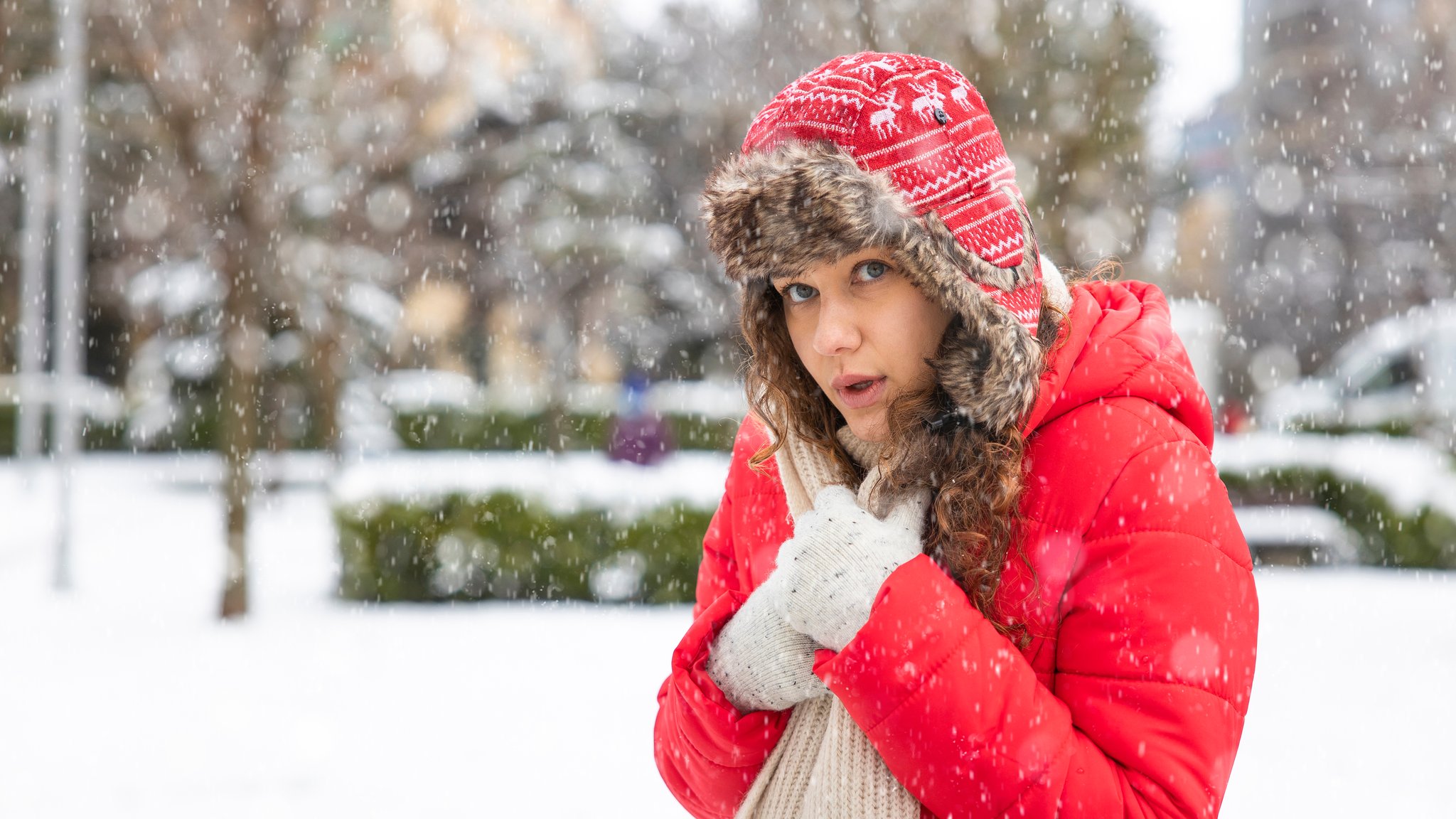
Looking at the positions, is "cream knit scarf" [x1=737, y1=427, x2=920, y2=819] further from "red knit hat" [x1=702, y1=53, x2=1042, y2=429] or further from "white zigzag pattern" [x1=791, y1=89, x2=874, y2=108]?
"white zigzag pattern" [x1=791, y1=89, x2=874, y2=108]

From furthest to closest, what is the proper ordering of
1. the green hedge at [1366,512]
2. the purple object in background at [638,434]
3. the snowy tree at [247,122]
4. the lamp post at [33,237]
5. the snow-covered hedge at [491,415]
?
the snow-covered hedge at [491,415] < the lamp post at [33,237] < the purple object in background at [638,434] < the green hedge at [1366,512] < the snowy tree at [247,122]

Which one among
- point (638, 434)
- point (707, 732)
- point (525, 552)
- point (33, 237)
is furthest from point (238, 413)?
point (33, 237)

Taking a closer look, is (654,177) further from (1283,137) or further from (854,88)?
(854,88)

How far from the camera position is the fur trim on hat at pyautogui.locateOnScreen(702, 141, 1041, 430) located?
1476 millimetres

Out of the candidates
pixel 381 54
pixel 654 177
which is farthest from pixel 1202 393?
pixel 654 177

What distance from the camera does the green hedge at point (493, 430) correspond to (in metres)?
19.8

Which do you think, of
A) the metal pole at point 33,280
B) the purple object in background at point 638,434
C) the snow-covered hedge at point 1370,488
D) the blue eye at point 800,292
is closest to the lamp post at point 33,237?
the metal pole at point 33,280

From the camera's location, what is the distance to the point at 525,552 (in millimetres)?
8805

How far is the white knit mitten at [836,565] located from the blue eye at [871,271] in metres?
0.28

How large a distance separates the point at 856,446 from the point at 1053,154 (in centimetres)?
807

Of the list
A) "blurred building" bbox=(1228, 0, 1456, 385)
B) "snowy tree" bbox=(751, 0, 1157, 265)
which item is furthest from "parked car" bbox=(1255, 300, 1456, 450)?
"snowy tree" bbox=(751, 0, 1157, 265)

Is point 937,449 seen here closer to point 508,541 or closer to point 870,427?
point 870,427

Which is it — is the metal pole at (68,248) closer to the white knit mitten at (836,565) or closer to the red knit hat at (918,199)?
the red knit hat at (918,199)

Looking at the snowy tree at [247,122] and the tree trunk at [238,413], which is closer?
the snowy tree at [247,122]
